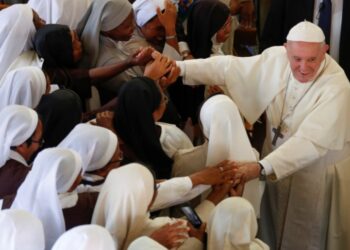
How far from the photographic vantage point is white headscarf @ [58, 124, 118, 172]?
206cm

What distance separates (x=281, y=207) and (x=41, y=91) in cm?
141

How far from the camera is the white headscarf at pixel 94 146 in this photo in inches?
81.0

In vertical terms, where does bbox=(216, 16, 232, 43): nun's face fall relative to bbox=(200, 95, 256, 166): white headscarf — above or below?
above

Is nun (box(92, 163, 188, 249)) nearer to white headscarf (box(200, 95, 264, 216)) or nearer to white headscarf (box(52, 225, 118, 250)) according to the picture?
white headscarf (box(52, 225, 118, 250))

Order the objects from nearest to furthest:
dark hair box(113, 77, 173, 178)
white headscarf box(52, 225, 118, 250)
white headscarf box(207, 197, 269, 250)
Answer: white headscarf box(52, 225, 118, 250), white headscarf box(207, 197, 269, 250), dark hair box(113, 77, 173, 178)

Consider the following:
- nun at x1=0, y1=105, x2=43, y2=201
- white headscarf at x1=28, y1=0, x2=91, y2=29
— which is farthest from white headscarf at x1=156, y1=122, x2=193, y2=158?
white headscarf at x1=28, y1=0, x2=91, y2=29

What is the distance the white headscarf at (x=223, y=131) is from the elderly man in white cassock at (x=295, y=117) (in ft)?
0.65

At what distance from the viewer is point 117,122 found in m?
2.35

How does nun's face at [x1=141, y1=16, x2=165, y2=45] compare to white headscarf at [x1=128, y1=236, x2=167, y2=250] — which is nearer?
white headscarf at [x1=128, y1=236, x2=167, y2=250]

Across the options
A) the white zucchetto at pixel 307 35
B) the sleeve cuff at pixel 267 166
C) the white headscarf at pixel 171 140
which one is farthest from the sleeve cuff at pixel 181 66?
the sleeve cuff at pixel 267 166

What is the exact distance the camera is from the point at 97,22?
2803 millimetres

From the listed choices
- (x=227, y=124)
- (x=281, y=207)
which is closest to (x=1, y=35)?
(x=227, y=124)

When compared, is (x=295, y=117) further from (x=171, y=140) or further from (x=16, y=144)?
(x=16, y=144)

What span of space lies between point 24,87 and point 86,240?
1.32 m
